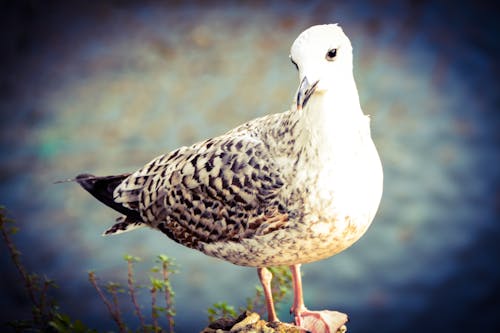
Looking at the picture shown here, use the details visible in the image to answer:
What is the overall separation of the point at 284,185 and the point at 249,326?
0.45 meters

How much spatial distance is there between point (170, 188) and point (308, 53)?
2.51ft

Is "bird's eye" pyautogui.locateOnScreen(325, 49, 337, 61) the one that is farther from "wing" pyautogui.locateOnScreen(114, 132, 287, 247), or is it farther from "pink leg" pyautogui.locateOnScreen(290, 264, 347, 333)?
"pink leg" pyautogui.locateOnScreen(290, 264, 347, 333)

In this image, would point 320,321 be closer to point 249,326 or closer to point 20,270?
point 249,326

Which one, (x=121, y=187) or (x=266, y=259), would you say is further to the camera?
(x=121, y=187)

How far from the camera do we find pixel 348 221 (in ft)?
7.40

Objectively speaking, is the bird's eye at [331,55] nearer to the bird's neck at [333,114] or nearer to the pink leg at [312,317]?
the bird's neck at [333,114]

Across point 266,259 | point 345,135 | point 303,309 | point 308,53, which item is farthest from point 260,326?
point 308,53

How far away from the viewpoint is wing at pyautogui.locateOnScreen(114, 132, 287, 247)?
7.70 feet

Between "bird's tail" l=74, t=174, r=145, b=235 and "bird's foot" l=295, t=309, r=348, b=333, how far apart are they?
643 millimetres

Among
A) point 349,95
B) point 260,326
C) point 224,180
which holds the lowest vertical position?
point 260,326

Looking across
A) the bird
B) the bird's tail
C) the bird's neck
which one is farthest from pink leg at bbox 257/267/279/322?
the bird's neck

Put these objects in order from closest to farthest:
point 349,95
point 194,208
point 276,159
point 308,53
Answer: point 308,53, point 349,95, point 276,159, point 194,208

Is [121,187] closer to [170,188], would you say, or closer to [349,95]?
[170,188]

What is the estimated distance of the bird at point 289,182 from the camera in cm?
215
